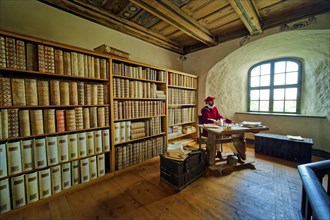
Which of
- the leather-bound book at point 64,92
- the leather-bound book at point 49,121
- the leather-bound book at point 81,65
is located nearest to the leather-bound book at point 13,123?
the leather-bound book at point 49,121

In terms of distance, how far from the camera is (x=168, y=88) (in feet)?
9.39

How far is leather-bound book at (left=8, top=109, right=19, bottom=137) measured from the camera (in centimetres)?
130

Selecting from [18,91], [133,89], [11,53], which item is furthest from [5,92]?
[133,89]

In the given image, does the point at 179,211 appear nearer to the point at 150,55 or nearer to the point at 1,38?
the point at 1,38

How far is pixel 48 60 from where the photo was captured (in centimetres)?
146

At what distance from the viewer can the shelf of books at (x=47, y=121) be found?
1292 mm

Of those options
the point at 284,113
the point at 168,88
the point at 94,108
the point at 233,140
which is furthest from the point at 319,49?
the point at 94,108

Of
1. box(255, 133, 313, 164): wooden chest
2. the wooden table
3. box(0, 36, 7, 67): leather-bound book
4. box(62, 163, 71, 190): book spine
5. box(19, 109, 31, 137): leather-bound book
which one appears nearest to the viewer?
box(0, 36, 7, 67): leather-bound book

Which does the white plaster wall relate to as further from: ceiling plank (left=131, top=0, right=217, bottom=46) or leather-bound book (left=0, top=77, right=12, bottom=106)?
ceiling plank (left=131, top=0, right=217, bottom=46)

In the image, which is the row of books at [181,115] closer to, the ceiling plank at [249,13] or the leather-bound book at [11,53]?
the ceiling plank at [249,13]

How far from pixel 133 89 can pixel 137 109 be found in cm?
34

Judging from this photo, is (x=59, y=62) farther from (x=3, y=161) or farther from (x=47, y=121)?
(x=3, y=161)

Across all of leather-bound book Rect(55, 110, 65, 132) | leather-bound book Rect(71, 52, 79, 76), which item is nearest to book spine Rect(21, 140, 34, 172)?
leather-bound book Rect(55, 110, 65, 132)

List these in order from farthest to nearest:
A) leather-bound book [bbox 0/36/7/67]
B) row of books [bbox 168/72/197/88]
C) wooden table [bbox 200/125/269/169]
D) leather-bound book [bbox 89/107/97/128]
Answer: row of books [bbox 168/72/197/88] → wooden table [bbox 200/125/269/169] → leather-bound book [bbox 89/107/97/128] → leather-bound book [bbox 0/36/7/67]
